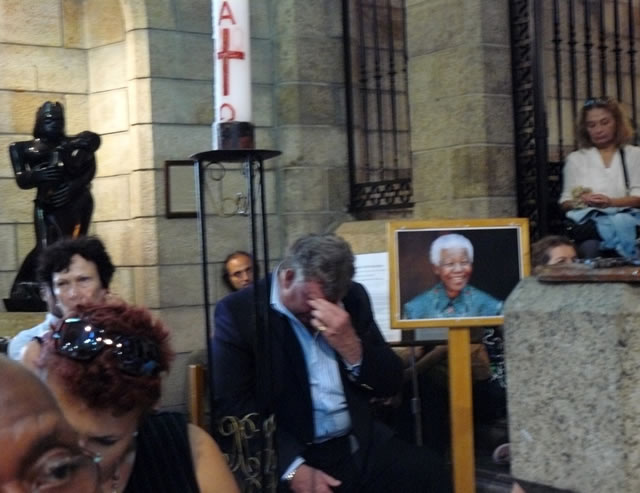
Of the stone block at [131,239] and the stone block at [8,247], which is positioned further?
the stone block at [8,247]

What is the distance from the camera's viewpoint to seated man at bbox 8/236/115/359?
13.2ft

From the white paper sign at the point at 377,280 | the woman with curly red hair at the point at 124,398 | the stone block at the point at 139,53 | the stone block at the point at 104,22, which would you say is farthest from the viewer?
the stone block at the point at 104,22

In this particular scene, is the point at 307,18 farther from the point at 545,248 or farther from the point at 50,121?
the point at 545,248

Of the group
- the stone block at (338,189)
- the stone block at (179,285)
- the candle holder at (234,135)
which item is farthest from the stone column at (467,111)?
the candle holder at (234,135)

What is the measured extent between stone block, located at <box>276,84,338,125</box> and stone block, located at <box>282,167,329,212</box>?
14.6 inches

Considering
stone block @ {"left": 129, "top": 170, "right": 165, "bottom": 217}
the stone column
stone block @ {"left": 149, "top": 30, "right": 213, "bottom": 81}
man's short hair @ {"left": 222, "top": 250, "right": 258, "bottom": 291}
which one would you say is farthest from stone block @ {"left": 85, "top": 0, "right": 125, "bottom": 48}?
the stone column

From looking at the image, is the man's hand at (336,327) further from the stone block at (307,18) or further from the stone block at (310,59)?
the stone block at (307,18)

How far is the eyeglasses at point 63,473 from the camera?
86 centimetres

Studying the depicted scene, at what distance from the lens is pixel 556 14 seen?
6.82 meters

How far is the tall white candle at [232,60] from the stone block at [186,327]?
4789 mm

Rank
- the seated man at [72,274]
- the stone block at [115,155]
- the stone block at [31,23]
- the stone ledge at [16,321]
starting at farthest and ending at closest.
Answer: the stone block at [31,23], the stone block at [115,155], the stone ledge at [16,321], the seated man at [72,274]

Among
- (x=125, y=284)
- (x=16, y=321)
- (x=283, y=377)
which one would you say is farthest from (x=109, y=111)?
(x=283, y=377)

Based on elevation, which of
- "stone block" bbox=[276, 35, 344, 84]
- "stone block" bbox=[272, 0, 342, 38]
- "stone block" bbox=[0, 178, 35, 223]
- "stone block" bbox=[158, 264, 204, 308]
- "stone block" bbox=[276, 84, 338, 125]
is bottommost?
"stone block" bbox=[158, 264, 204, 308]

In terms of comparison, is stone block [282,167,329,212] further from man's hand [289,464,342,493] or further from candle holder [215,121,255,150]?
candle holder [215,121,255,150]
